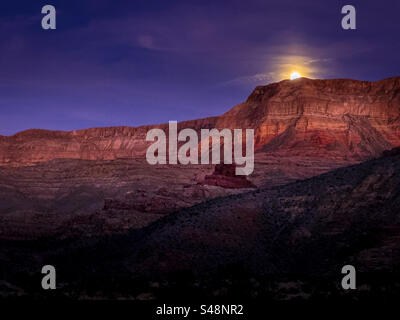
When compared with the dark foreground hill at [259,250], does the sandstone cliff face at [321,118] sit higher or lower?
higher

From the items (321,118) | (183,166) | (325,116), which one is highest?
(325,116)

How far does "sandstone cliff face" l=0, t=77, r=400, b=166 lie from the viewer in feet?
384

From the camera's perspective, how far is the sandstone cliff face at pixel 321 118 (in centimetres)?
11706

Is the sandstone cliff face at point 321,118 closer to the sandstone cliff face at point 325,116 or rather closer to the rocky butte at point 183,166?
the sandstone cliff face at point 325,116

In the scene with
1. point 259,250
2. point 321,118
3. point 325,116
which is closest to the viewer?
point 259,250

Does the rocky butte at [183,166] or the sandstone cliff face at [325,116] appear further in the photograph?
the sandstone cliff face at [325,116]

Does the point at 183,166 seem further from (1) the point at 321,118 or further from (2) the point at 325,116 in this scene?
(2) the point at 325,116

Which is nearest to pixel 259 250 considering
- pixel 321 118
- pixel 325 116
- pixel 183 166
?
pixel 183 166

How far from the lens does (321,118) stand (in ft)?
414

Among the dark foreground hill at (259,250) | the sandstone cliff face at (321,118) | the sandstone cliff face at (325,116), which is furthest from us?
the sandstone cliff face at (325,116)

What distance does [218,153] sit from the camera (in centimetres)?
12038

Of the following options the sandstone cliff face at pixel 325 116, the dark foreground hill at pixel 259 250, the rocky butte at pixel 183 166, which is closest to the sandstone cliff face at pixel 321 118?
the sandstone cliff face at pixel 325 116

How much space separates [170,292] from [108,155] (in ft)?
459

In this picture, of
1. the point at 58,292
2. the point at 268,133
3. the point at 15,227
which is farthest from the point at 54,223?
the point at 268,133
